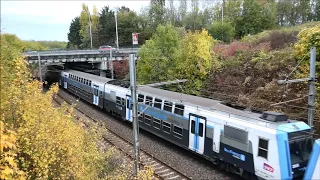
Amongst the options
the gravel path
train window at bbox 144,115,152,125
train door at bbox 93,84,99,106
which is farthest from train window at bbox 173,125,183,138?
train door at bbox 93,84,99,106

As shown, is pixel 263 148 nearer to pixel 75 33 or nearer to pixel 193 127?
pixel 193 127

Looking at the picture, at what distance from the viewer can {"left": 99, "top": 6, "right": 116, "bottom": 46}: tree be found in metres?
76.4

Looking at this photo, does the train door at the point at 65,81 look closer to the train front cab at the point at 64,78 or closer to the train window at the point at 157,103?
the train front cab at the point at 64,78

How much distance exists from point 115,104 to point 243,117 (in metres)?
14.3

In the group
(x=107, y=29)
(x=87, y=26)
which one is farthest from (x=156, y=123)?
(x=87, y=26)

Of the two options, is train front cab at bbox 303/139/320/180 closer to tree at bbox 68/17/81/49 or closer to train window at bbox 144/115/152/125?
train window at bbox 144/115/152/125

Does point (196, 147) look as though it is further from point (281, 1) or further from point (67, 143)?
point (281, 1)

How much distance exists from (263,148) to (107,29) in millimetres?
69879

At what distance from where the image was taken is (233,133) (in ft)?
43.9

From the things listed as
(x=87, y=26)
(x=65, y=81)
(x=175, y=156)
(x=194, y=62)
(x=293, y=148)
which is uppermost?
(x=87, y=26)

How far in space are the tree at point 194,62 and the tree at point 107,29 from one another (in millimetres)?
50709

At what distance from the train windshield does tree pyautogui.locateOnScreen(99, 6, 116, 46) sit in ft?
225

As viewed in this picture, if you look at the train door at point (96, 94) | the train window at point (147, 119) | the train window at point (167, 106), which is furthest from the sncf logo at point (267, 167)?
the train door at point (96, 94)

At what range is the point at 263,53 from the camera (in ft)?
92.1
